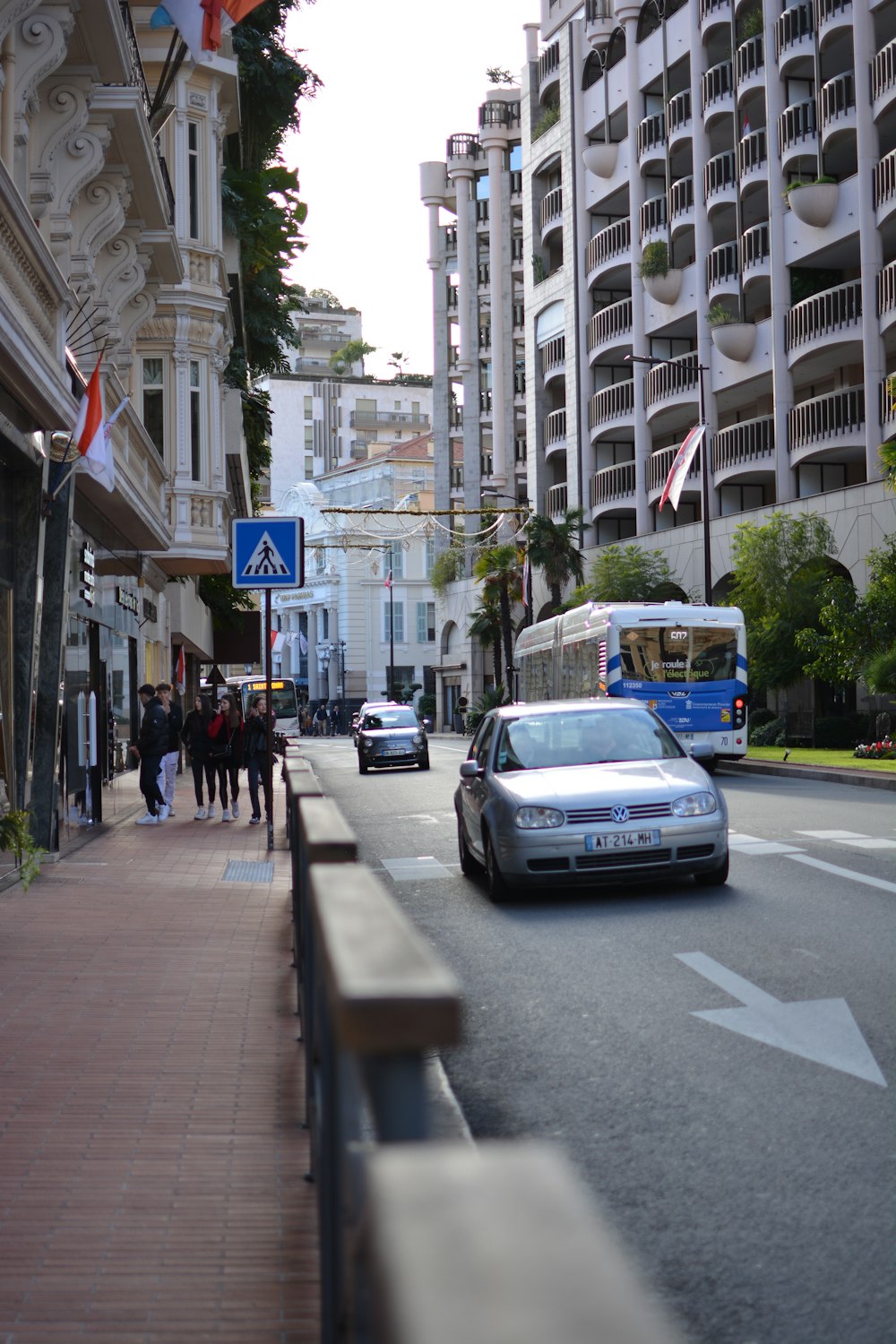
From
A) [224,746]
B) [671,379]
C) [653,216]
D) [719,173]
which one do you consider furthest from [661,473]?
[224,746]

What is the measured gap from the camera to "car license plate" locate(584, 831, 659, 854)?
12.3m

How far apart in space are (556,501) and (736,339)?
1991 cm

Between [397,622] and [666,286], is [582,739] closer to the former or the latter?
[666,286]

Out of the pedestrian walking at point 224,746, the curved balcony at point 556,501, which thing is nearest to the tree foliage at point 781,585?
the curved balcony at point 556,501

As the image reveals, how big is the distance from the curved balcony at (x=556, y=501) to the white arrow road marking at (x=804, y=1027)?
62353 millimetres

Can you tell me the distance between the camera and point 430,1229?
1.27m

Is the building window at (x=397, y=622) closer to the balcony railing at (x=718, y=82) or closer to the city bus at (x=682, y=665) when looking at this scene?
the balcony railing at (x=718, y=82)

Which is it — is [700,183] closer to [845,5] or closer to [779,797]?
[845,5]

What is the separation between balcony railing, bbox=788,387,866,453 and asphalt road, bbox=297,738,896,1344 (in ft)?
113

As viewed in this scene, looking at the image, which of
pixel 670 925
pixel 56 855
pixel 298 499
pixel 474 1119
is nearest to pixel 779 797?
pixel 56 855

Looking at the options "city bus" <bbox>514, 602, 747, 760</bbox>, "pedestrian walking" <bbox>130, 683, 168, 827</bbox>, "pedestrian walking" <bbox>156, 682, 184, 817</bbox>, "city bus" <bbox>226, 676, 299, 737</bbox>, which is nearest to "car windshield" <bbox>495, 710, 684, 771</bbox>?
"pedestrian walking" <bbox>130, 683, 168, 827</bbox>

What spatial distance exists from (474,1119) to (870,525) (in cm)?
4089

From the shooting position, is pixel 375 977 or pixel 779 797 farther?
pixel 779 797

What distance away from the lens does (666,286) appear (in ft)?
193
